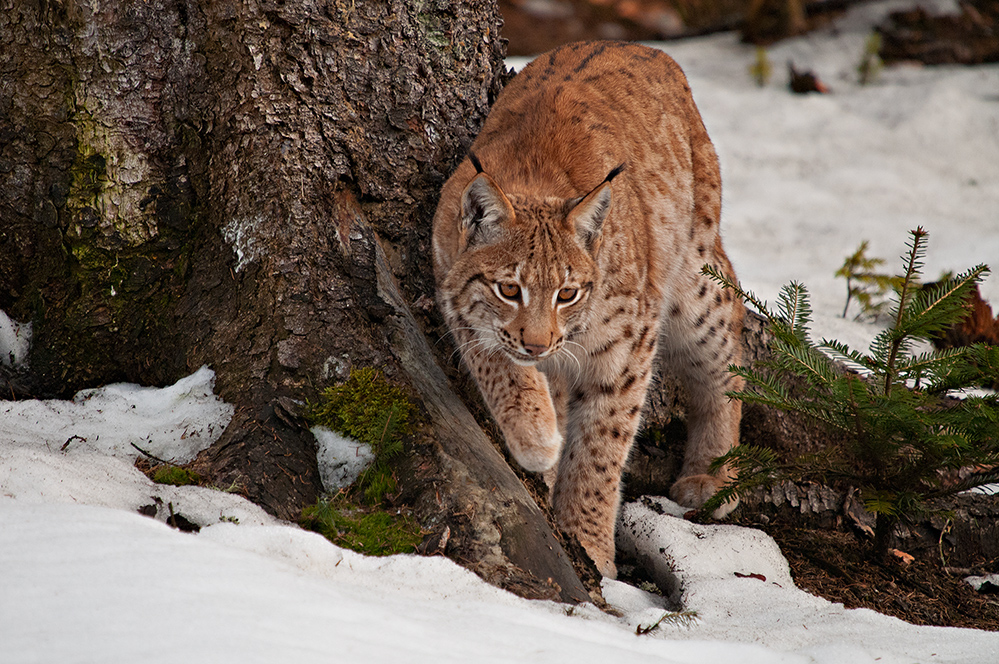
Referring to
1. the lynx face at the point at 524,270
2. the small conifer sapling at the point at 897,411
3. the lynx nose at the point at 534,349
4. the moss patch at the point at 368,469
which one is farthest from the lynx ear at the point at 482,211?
the small conifer sapling at the point at 897,411

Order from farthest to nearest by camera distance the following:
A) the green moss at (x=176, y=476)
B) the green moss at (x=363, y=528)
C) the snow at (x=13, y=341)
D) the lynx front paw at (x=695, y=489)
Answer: the lynx front paw at (x=695, y=489) → the snow at (x=13, y=341) → the green moss at (x=176, y=476) → the green moss at (x=363, y=528)

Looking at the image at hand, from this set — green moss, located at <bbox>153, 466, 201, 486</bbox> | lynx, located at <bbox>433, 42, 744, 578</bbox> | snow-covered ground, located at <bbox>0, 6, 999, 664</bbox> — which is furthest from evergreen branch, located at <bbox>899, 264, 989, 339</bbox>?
green moss, located at <bbox>153, 466, 201, 486</bbox>

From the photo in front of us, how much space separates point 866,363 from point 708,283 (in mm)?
1345

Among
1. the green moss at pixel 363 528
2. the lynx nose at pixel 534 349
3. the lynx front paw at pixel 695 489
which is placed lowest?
the lynx front paw at pixel 695 489

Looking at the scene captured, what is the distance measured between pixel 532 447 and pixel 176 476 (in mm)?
1408

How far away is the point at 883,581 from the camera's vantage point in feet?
11.7

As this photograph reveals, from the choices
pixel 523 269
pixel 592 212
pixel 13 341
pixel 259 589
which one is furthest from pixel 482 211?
pixel 13 341

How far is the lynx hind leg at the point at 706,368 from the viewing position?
461 cm

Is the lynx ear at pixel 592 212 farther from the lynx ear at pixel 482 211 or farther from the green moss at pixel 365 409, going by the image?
the green moss at pixel 365 409

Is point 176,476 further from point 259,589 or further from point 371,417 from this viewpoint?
point 259,589

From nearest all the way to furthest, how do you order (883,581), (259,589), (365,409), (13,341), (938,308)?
(259,589), (365,409), (938,308), (13,341), (883,581)

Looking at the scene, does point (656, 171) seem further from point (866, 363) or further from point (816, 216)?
point (816, 216)

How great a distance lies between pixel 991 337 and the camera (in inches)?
217

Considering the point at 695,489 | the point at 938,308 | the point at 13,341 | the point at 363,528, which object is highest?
the point at 938,308
